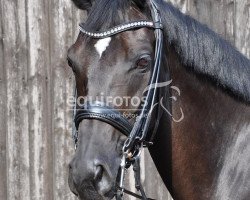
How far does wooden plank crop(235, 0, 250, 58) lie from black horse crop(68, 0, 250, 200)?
6.05 feet

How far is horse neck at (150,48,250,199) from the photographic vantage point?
8.05 ft

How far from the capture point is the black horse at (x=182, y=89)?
2.26 metres

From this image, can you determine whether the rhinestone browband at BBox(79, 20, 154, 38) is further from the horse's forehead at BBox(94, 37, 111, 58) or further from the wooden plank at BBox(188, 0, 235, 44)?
the wooden plank at BBox(188, 0, 235, 44)

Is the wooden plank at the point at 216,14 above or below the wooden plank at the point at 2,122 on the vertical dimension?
above

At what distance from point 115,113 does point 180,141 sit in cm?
41

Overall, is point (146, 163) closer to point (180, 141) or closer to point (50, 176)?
point (50, 176)

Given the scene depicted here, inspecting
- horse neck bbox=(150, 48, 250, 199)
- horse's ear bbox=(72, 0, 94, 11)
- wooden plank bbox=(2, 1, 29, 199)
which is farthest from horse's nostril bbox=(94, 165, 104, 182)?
wooden plank bbox=(2, 1, 29, 199)

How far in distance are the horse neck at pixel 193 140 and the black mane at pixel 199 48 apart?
0.05 m

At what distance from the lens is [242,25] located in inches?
171

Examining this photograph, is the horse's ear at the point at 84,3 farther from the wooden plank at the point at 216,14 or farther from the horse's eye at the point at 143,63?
the wooden plank at the point at 216,14

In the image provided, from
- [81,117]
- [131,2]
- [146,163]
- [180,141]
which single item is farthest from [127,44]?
[146,163]

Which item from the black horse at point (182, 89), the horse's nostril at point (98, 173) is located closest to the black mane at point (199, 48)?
the black horse at point (182, 89)

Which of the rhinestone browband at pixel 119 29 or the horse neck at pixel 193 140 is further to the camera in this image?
the horse neck at pixel 193 140

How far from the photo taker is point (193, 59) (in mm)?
2439
